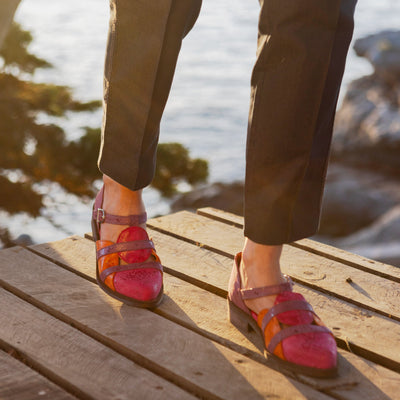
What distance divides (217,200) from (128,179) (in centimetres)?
376

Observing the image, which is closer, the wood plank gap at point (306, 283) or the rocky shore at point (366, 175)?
the wood plank gap at point (306, 283)

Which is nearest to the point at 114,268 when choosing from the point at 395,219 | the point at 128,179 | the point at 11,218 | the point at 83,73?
the point at 128,179

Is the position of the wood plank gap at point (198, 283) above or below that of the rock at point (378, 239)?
above

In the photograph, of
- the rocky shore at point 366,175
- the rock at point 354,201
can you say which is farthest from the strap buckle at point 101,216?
the rock at point 354,201

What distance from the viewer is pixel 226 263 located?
5.40 feet

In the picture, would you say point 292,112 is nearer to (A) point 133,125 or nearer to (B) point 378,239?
(A) point 133,125

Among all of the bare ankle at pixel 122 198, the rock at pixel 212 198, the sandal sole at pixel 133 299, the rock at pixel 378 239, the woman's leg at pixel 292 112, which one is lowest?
the rock at pixel 212 198

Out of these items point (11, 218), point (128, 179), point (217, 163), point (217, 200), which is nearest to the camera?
point (128, 179)

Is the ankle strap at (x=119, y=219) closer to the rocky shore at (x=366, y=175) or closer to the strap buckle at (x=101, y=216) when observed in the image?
the strap buckle at (x=101, y=216)

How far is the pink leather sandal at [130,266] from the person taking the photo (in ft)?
4.39

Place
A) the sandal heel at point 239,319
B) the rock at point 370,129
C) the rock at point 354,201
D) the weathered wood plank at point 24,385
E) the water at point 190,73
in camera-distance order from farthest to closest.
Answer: the rock at point 370,129 < the water at point 190,73 < the rock at point 354,201 < the sandal heel at point 239,319 < the weathered wood plank at point 24,385

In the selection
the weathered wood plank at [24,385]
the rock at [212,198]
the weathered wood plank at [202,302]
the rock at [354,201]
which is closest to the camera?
the weathered wood plank at [24,385]

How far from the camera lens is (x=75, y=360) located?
114 centimetres

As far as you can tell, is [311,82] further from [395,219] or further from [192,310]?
[395,219]
